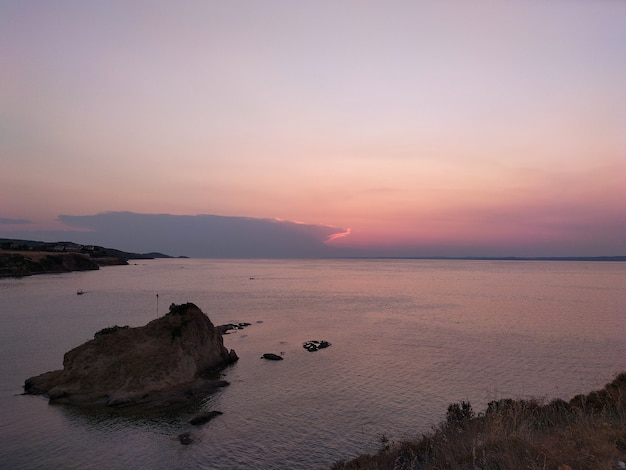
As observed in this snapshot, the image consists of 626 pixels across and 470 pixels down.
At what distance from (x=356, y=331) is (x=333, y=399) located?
24.6 m

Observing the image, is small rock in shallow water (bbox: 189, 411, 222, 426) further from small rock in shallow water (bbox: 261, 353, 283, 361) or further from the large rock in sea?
A: small rock in shallow water (bbox: 261, 353, 283, 361)

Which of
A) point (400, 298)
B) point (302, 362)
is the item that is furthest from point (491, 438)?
point (400, 298)

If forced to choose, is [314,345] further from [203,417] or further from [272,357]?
[203,417]

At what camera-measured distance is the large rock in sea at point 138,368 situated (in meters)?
24.8

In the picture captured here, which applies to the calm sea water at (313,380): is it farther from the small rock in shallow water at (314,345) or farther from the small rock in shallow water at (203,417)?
the small rock in shallow water at (314,345)

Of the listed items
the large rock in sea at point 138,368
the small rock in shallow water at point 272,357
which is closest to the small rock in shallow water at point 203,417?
the large rock in sea at point 138,368

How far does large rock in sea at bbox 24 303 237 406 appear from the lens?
24812 mm

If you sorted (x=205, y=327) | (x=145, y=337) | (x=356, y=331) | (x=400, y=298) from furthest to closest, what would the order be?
(x=400, y=298) < (x=356, y=331) < (x=205, y=327) < (x=145, y=337)

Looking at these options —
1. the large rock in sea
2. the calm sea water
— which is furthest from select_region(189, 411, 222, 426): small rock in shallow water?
the large rock in sea

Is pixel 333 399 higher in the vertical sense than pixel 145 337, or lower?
lower

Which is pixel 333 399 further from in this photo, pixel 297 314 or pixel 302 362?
pixel 297 314

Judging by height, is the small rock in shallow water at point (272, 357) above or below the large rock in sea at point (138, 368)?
below

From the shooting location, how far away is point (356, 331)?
49344 mm

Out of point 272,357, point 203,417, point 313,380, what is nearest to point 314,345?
point 272,357
